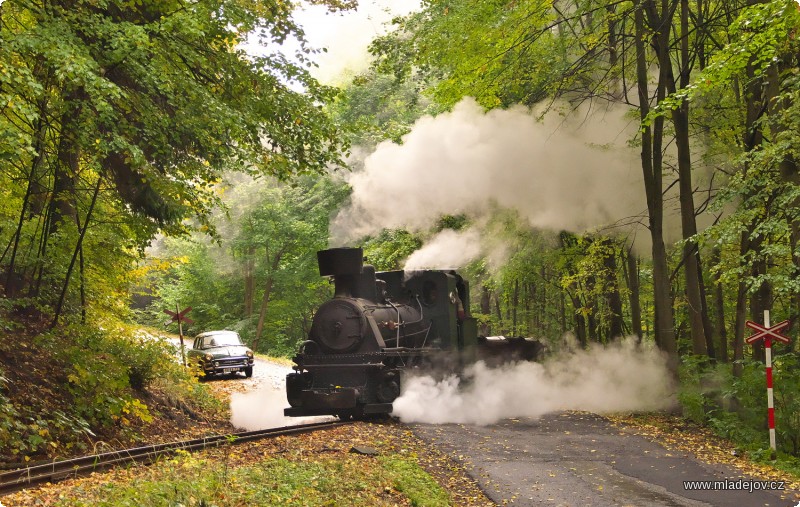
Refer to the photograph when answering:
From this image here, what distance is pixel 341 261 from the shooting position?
1348 centimetres

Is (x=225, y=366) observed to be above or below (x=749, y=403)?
above

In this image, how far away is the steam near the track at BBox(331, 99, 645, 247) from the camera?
17.0 meters

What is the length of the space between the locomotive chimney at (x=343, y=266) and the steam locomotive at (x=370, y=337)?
18mm

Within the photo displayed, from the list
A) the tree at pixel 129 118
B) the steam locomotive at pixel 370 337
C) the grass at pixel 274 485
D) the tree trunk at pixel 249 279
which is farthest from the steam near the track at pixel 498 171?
the tree trunk at pixel 249 279

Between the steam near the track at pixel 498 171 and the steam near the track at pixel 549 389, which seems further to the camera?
the steam near the track at pixel 498 171

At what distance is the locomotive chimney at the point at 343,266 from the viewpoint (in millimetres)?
13367

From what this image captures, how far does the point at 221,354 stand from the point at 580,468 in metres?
15.5

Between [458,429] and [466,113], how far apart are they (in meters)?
8.19

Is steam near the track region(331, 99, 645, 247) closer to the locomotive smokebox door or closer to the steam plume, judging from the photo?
the locomotive smokebox door

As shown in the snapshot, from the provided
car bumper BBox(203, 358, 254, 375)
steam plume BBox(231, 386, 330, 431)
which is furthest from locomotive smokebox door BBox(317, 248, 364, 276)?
car bumper BBox(203, 358, 254, 375)

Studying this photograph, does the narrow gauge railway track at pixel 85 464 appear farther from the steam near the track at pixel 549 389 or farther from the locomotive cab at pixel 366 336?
the steam near the track at pixel 549 389

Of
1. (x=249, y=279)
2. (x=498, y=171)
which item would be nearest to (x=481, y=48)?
(x=498, y=171)

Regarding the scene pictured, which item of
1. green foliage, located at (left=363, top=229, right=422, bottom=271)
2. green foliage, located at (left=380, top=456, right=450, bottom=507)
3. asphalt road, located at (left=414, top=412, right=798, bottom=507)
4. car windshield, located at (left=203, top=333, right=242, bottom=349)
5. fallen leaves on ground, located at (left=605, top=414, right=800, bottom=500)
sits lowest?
fallen leaves on ground, located at (left=605, top=414, right=800, bottom=500)

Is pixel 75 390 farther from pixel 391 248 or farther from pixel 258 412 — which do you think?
pixel 391 248
